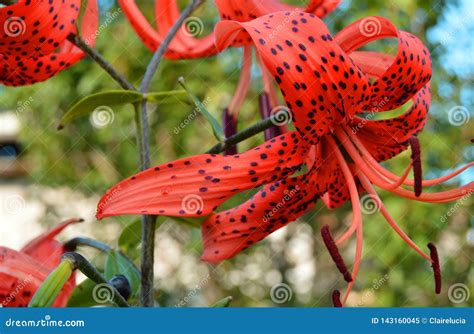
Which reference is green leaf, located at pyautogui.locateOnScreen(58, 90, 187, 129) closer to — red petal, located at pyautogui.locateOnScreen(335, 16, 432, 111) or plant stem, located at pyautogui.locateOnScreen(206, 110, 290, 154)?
plant stem, located at pyautogui.locateOnScreen(206, 110, 290, 154)

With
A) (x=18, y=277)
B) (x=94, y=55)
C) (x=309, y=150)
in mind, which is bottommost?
(x=309, y=150)

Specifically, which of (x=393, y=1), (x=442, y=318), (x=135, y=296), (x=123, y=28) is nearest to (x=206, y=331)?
(x=135, y=296)

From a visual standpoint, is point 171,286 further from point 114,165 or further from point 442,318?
point 442,318

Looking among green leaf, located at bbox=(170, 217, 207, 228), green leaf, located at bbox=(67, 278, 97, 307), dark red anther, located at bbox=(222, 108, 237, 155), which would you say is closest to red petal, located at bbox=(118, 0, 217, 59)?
dark red anther, located at bbox=(222, 108, 237, 155)

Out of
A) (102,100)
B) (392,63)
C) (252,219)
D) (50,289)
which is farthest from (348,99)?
(50,289)

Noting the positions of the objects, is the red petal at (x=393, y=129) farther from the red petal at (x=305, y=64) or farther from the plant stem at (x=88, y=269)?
the plant stem at (x=88, y=269)

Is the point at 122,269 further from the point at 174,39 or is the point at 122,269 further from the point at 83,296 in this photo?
the point at 174,39
